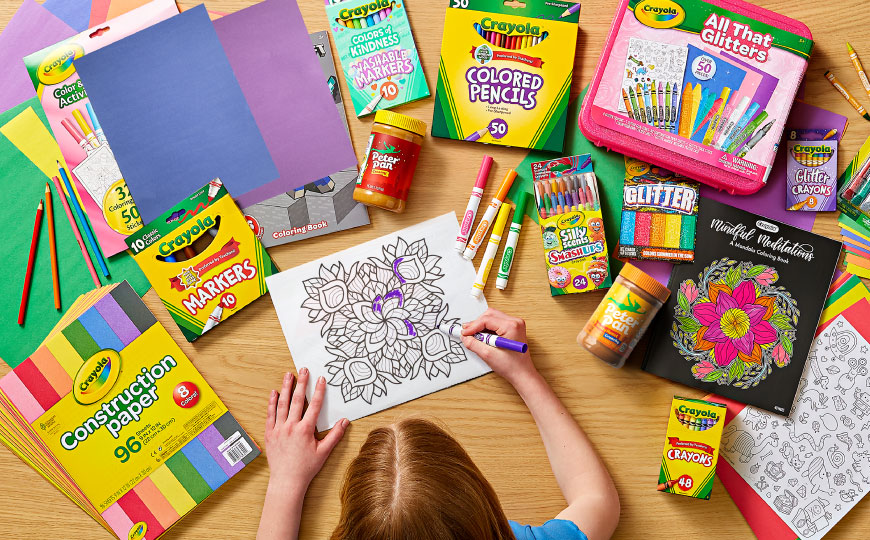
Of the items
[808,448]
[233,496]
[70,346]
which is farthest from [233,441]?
[808,448]

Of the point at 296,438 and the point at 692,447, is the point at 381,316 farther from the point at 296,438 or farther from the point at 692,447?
the point at 692,447

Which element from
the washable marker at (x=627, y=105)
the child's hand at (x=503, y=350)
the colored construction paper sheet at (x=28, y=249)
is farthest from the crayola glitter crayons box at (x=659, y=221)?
the colored construction paper sheet at (x=28, y=249)

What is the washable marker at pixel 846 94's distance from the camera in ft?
3.09

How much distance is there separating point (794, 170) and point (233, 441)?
107 cm

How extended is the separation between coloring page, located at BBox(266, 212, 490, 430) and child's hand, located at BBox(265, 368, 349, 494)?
21mm

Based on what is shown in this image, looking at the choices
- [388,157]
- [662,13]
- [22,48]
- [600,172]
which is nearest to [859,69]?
[662,13]

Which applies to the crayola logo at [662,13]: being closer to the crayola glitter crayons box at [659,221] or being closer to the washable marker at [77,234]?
the crayola glitter crayons box at [659,221]

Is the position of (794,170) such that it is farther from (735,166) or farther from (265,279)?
(265,279)

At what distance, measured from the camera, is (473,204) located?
3.16 ft

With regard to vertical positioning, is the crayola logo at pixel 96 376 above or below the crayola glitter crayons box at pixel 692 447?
above

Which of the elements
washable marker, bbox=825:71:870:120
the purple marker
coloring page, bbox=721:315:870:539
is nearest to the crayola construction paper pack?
the purple marker

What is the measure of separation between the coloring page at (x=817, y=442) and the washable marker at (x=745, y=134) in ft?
1.09

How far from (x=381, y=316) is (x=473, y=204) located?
0.25 meters

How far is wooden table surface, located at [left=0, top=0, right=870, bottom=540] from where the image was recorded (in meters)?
0.94
